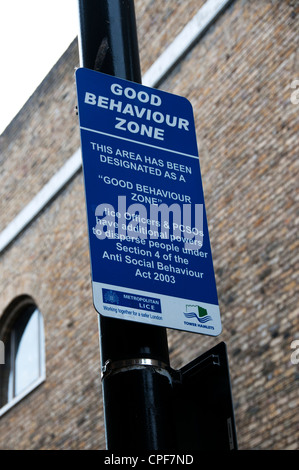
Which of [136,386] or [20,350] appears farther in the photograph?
[20,350]

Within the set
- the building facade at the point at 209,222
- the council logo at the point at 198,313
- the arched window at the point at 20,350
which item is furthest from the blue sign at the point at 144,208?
the arched window at the point at 20,350

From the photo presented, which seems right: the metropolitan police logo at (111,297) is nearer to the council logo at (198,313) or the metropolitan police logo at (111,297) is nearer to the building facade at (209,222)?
the council logo at (198,313)

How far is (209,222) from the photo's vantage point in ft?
30.9

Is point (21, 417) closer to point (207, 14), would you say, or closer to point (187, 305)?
point (207, 14)

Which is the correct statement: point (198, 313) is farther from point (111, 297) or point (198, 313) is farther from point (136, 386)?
point (136, 386)

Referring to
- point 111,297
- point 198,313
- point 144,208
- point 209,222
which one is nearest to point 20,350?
point 209,222

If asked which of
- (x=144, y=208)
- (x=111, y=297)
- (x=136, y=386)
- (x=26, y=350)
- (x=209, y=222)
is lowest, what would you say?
(x=136, y=386)

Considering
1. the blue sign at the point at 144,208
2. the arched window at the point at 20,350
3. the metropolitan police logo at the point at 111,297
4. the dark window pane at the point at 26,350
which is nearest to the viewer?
the metropolitan police logo at the point at 111,297

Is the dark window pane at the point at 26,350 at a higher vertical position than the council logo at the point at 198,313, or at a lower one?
higher

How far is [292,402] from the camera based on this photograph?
745cm

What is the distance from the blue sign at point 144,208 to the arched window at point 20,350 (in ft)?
29.3

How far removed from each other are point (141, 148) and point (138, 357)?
1171 millimetres

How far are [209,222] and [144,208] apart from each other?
235 inches

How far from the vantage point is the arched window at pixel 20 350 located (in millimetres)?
12633
